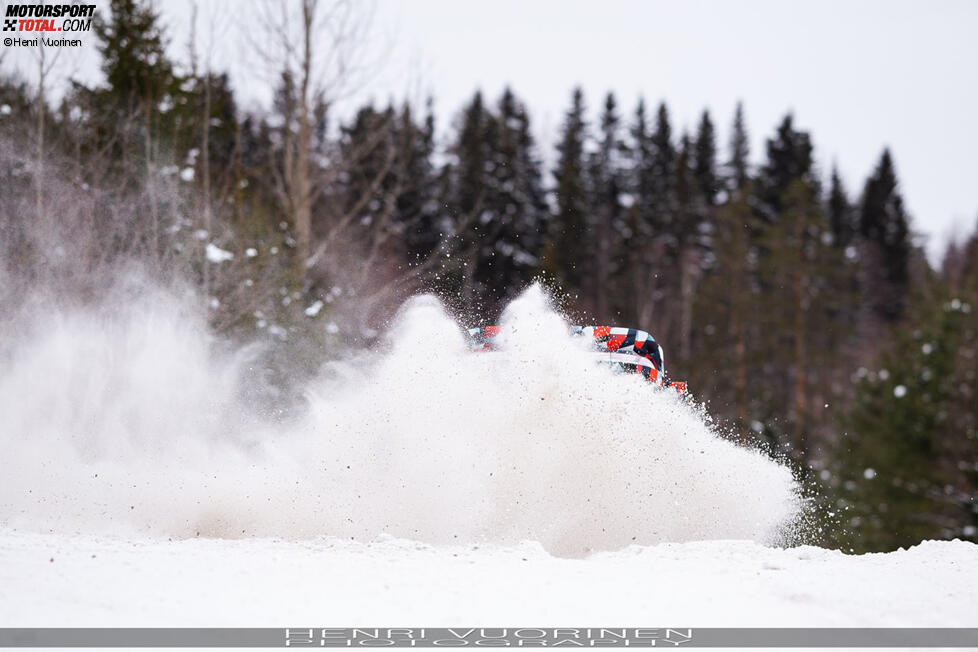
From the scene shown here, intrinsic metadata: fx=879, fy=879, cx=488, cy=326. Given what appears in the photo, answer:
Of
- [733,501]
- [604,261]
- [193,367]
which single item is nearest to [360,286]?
[193,367]

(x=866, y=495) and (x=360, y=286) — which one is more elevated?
(x=360, y=286)

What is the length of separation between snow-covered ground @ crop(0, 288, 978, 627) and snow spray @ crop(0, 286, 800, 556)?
2 cm

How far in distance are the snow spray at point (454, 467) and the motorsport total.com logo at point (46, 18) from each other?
10.6m

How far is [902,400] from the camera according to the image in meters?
22.8

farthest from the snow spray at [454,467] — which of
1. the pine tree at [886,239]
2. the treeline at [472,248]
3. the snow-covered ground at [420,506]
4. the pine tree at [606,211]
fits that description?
the pine tree at [886,239]

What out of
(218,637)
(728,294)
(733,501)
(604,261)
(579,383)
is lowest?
(218,637)

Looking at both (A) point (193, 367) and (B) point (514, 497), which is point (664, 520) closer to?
(B) point (514, 497)

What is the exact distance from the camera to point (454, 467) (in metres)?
8.72

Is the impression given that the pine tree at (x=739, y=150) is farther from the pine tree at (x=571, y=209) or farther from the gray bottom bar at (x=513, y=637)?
the gray bottom bar at (x=513, y=637)

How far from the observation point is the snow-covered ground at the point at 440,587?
5109 millimetres

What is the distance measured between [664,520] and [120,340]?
895 centimetres

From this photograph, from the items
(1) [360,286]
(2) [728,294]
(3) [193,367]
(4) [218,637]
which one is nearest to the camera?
(4) [218,637]

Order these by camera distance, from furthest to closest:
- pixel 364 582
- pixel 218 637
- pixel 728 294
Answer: pixel 728 294, pixel 364 582, pixel 218 637

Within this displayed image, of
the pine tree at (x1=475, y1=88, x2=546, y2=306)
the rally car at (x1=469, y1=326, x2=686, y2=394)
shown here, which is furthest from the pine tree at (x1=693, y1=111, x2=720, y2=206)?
the rally car at (x1=469, y1=326, x2=686, y2=394)
